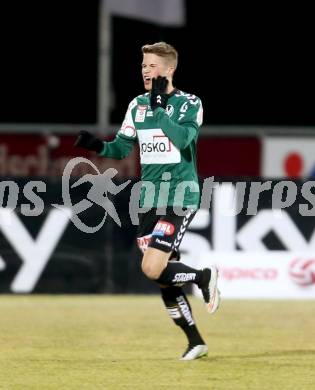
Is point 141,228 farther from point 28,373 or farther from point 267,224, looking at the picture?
point 267,224

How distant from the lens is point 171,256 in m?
10.0

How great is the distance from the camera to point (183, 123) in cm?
966

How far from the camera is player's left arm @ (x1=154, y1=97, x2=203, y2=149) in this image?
9414 millimetres

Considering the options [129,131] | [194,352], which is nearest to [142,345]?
[194,352]

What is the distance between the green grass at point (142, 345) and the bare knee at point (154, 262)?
685 millimetres

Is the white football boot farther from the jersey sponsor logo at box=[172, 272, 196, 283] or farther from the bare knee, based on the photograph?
the bare knee

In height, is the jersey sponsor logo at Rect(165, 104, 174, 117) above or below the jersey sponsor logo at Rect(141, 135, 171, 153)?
above

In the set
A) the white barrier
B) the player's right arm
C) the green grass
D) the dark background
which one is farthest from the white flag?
the player's right arm

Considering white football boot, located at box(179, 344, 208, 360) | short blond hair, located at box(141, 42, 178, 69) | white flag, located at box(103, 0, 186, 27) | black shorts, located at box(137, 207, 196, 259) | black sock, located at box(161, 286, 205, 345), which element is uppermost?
short blond hair, located at box(141, 42, 178, 69)

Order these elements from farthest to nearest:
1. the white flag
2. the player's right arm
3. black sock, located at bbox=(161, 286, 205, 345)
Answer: the white flag → the player's right arm → black sock, located at bbox=(161, 286, 205, 345)

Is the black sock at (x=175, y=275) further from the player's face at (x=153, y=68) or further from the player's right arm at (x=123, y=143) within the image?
the player's face at (x=153, y=68)

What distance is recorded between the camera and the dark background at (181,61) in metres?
30.3

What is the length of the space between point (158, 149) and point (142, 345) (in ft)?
6.59

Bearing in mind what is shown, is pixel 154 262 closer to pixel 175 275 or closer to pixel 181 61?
pixel 175 275
